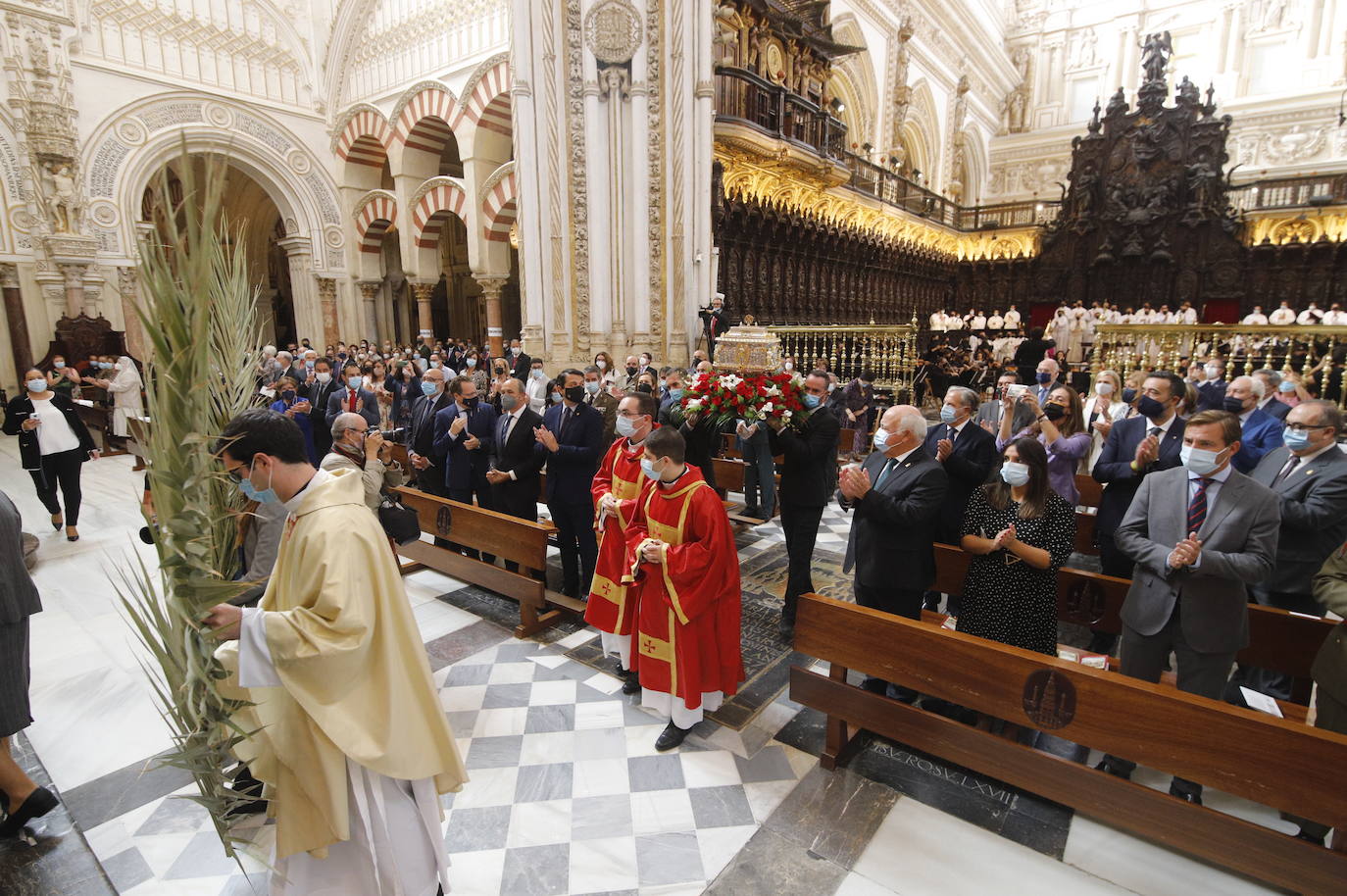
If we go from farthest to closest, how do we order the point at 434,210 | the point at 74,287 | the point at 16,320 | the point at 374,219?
the point at 374,219 → the point at 434,210 → the point at 74,287 → the point at 16,320

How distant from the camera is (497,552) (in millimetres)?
4660

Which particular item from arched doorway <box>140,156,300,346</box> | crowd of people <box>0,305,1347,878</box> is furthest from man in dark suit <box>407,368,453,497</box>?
arched doorway <box>140,156,300,346</box>

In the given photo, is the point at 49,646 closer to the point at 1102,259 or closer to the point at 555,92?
the point at 555,92

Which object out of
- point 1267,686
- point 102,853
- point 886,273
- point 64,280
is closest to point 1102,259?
point 886,273

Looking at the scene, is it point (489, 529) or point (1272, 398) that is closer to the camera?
point (489, 529)

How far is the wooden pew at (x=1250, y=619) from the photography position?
3053 millimetres

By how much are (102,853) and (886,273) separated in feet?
65.2

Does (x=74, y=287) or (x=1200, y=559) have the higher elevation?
(x=74, y=287)

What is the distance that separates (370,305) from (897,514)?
1862cm

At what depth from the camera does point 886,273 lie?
19.1m

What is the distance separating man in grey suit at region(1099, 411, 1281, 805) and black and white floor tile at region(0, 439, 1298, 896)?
69 cm

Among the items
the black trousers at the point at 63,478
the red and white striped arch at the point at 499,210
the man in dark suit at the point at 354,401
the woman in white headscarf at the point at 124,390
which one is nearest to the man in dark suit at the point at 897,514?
the man in dark suit at the point at 354,401

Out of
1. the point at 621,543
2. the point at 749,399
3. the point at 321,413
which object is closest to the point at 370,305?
the point at 321,413

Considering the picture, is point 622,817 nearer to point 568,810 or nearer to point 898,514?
point 568,810
